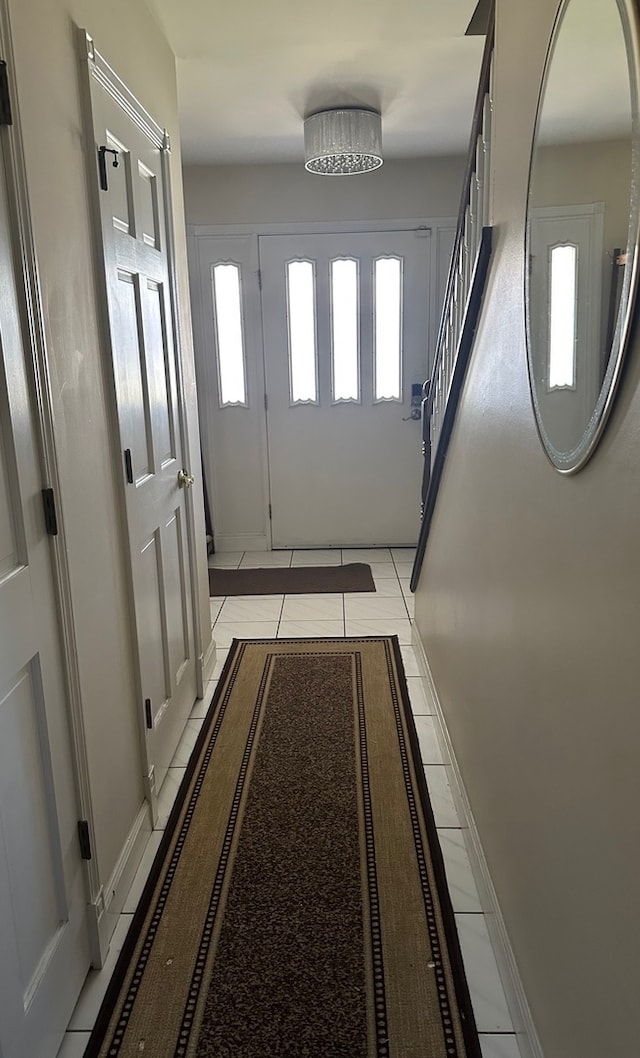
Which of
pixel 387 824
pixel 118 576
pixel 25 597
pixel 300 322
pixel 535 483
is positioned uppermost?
pixel 300 322

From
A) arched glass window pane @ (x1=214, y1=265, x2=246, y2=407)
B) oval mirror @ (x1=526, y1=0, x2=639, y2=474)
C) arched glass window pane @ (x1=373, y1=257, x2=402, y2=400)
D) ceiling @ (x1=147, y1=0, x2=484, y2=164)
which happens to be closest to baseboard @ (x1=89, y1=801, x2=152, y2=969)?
oval mirror @ (x1=526, y1=0, x2=639, y2=474)

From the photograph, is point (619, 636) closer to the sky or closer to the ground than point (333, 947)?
closer to the sky

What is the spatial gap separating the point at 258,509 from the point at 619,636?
4322 mm

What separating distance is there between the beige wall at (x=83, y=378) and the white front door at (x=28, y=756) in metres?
0.15

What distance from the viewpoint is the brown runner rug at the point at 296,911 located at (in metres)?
1.56

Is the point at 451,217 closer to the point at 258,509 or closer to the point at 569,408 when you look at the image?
the point at 258,509

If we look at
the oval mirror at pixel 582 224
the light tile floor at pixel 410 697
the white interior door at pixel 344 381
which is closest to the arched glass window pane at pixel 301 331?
the white interior door at pixel 344 381

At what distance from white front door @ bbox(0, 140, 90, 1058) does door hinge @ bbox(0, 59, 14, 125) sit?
12 centimetres

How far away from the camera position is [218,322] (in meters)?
4.94

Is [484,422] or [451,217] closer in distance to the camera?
[484,422]

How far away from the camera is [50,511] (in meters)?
1.52

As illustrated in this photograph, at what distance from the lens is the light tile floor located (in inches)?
63.7

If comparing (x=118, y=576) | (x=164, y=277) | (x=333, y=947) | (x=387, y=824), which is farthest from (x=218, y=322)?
(x=333, y=947)

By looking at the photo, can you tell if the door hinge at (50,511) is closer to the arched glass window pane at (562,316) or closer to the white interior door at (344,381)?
the arched glass window pane at (562,316)
